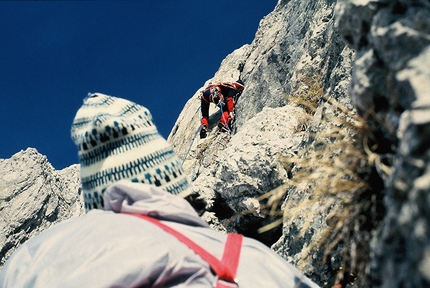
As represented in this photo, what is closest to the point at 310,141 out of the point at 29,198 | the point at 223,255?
the point at 223,255

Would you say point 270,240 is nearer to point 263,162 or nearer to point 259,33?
point 263,162

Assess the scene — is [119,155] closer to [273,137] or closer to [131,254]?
[131,254]

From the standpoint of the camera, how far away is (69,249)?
2.08 m

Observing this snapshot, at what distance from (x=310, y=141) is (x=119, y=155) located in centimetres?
262

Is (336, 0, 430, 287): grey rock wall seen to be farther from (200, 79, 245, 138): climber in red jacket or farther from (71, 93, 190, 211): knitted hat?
(200, 79, 245, 138): climber in red jacket

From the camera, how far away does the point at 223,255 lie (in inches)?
83.5

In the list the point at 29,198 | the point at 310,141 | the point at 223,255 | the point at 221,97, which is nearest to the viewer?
the point at 223,255

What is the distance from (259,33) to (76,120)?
16692mm

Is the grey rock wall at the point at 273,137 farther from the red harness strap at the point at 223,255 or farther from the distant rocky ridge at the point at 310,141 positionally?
the red harness strap at the point at 223,255

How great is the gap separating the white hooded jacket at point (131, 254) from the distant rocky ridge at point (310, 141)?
28 cm

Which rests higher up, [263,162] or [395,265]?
[263,162]

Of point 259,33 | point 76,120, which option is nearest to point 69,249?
point 76,120

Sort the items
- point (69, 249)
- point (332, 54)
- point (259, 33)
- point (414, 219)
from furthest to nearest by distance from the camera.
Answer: point (259, 33) < point (332, 54) < point (69, 249) < point (414, 219)

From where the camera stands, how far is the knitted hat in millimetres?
2549
